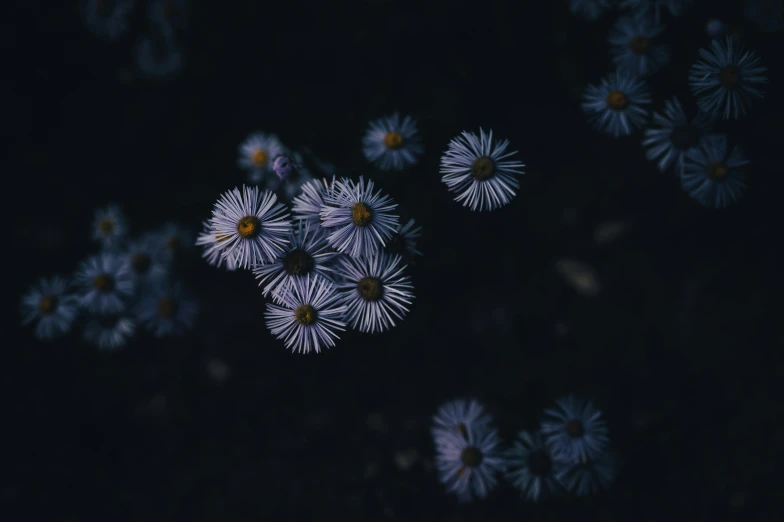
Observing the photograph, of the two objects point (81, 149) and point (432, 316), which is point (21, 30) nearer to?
point (81, 149)

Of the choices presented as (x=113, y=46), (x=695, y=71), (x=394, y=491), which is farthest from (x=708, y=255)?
(x=113, y=46)

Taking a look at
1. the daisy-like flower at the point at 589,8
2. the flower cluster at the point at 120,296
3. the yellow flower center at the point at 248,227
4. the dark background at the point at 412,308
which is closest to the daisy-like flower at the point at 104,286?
the flower cluster at the point at 120,296

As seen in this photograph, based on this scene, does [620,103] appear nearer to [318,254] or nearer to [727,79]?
[727,79]

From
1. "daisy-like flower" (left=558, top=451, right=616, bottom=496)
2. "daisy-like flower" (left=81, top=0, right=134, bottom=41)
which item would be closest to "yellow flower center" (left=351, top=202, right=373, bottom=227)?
"daisy-like flower" (left=558, top=451, right=616, bottom=496)

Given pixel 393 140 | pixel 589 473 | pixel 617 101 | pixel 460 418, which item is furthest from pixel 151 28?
pixel 589 473

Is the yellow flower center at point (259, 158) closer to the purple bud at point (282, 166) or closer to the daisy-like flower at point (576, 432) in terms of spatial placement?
the purple bud at point (282, 166)

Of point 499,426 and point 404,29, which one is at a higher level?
point 404,29
